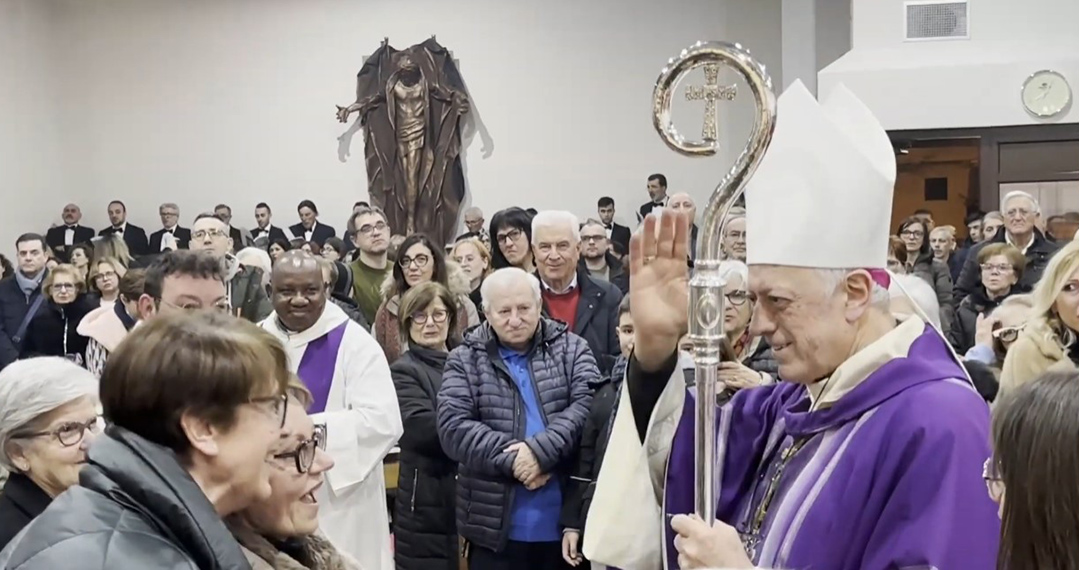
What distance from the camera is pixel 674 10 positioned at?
12.3 metres

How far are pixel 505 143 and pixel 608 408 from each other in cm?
949

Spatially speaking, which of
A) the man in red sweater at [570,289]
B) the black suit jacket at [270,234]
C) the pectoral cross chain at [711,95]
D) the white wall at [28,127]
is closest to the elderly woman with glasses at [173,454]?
the pectoral cross chain at [711,95]

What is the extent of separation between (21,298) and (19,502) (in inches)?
252

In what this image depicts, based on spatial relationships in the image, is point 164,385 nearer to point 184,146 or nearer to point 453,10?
point 453,10

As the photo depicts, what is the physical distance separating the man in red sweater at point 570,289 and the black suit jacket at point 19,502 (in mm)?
2620

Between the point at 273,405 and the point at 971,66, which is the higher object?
the point at 971,66

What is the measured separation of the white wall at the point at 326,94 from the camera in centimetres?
1245

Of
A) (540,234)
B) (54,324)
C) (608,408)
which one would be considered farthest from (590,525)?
(54,324)

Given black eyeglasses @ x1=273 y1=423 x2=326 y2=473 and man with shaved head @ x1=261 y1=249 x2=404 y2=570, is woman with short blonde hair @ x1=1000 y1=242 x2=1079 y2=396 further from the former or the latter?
black eyeglasses @ x1=273 y1=423 x2=326 y2=473

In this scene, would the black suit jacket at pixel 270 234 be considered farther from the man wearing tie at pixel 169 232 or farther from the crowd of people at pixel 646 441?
the crowd of people at pixel 646 441

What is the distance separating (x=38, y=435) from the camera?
7.74ft

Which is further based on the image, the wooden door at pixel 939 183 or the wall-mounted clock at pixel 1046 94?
the wooden door at pixel 939 183

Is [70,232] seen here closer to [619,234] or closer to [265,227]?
[265,227]

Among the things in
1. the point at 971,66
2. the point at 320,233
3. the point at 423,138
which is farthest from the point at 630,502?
the point at 320,233
